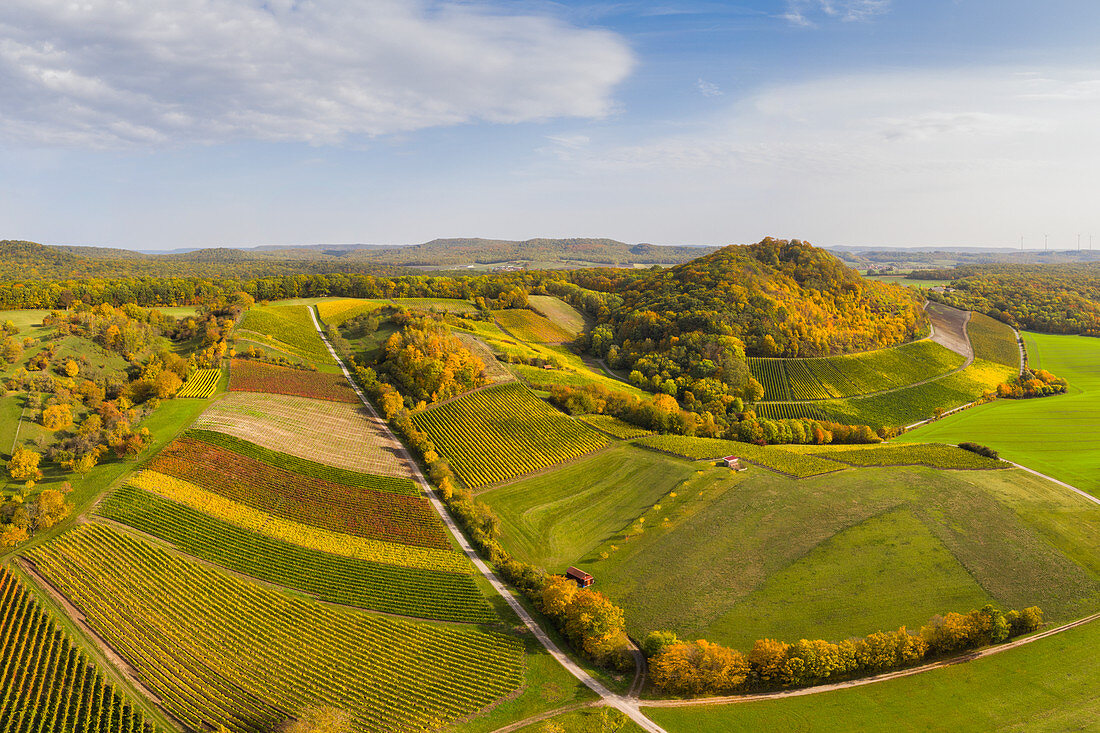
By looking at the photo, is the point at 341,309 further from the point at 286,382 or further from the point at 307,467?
the point at 307,467

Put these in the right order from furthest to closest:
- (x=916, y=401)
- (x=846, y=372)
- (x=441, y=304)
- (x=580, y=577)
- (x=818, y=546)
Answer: (x=441, y=304) < (x=846, y=372) < (x=916, y=401) < (x=818, y=546) < (x=580, y=577)

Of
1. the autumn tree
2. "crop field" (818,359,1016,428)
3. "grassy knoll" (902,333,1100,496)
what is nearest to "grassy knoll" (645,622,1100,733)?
"grassy knoll" (902,333,1100,496)

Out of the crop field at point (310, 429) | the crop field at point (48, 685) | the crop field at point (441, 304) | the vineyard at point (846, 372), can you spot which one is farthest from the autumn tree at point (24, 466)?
the vineyard at point (846, 372)

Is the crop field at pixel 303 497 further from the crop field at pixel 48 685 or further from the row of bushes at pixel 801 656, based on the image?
the row of bushes at pixel 801 656

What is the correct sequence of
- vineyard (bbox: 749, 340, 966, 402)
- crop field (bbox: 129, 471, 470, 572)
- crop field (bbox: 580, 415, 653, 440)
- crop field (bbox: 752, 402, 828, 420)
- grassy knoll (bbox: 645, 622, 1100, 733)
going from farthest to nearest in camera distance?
vineyard (bbox: 749, 340, 966, 402) → crop field (bbox: 752, 402, 828, 420) → crop field (bbox: 580, 415, 653, 440) → crop field (bbox: 129, 471, 470, 572) → grassy knoll (bbox: 645, 622, 1100, 733)

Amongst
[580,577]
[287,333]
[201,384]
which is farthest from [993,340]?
[201,384]

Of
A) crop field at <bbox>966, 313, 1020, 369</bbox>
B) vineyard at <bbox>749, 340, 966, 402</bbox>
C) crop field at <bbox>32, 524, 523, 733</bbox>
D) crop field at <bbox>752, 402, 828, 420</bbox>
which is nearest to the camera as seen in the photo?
crop field at <bbox>32, 524, 523, 733</bbox>

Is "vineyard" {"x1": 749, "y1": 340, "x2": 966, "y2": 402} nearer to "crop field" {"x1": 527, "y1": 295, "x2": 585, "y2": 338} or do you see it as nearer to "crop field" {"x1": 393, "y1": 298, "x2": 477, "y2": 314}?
"crop field" {"x1": 527, "y1": 295, "x2": 585, "y2": 338}

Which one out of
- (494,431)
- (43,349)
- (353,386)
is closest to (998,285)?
(494,431)
